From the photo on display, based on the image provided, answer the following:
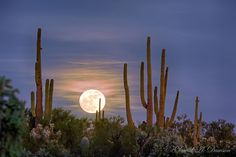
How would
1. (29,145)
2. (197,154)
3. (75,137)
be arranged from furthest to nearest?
(75,137)
(29,145)
(197,154)

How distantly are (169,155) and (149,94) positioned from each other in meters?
8.58

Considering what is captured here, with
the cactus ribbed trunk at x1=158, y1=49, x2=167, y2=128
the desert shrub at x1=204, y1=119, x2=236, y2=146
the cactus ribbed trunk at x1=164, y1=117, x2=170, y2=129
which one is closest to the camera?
the cactus ribbed trunk at x1=158, y1=49, x2=167, y2=128

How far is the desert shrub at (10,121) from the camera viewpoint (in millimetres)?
7637

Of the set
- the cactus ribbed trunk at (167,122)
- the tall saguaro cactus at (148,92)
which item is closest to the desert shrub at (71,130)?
the tall saguaro cactus at (148,92)

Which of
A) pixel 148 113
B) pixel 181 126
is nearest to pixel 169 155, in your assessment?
pixel 148 113

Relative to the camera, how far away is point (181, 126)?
53031mm

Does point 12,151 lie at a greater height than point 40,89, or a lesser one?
lesser

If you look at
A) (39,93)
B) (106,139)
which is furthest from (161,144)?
(39,93)

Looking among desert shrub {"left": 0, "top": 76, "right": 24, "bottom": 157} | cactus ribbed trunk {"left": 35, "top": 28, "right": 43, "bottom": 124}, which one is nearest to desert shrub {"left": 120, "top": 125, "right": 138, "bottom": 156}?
cactus ribbed trunk {"left": 35, "top": 28, "right": 43, "bottom": 124}

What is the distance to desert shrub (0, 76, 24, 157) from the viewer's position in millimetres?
7637

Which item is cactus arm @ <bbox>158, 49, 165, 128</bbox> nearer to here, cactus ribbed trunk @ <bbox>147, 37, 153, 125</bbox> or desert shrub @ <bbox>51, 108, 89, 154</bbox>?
cactus ribbed trunk @ <bbox>147, 37, 153, 125</bbox>

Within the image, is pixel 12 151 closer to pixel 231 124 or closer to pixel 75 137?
pixel 75 137

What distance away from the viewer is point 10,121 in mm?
7621

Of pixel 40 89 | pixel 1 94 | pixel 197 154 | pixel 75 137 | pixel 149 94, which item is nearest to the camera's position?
pixel 1 94
